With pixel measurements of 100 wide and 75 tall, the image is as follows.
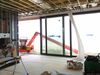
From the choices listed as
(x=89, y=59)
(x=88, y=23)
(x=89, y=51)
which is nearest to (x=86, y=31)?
(x=88, y=23)

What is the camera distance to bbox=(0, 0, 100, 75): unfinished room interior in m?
4.37

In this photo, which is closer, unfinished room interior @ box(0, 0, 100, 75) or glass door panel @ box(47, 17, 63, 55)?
unfinished room interior @ box(0, 0, 100, 75)

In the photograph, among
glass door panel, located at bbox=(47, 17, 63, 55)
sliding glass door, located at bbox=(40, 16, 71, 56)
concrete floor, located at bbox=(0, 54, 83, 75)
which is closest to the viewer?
concrete floor, located at bbox=(0, 54, 83, 75)

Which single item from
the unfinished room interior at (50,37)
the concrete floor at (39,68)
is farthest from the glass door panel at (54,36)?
the concrete floor at (39,68)

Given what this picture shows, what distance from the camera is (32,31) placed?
335 inches

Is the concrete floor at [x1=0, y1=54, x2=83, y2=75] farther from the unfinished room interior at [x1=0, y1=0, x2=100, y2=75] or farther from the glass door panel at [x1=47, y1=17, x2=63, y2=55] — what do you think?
the glass door panel at [x1=47, y1=17, x2=63, y2=55]

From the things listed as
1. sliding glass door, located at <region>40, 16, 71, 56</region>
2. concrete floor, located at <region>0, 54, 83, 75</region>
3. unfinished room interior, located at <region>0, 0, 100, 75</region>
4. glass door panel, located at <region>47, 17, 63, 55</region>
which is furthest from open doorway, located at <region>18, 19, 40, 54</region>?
concrete floor, located at <region>0, 54, 83, 75</region>

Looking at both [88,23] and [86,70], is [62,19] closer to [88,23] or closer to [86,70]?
[88,23]

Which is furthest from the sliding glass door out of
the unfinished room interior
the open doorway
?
the open doorway

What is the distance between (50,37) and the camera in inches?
294

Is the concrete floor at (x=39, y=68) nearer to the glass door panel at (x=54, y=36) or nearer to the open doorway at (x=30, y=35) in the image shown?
the glass door panel at (x=54, y=36)

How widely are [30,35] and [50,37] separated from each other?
190cm

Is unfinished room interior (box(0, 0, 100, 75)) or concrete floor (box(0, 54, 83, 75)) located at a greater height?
unfinished room interior (box(0, 0, 100, 75))

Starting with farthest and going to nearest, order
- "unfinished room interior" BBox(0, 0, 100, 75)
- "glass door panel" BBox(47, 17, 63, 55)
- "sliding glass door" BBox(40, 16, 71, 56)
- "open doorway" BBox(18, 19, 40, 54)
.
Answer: "open doorway" BBox(18, 19, 40, 54)
"glass door panel" BBox(47, 17, 63, 55)
"sliding glass door" BBox(40, 16, 71, 56)
"unfinished room interior" BBox(0, 0, 100, 75)
